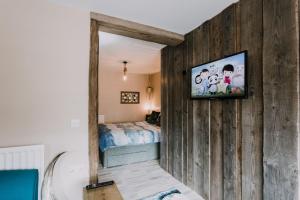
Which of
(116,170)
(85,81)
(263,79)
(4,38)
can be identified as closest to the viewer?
(263,79)

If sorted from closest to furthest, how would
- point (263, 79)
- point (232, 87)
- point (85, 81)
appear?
point (263, 79)
point (232, 87)
point (85, 81)

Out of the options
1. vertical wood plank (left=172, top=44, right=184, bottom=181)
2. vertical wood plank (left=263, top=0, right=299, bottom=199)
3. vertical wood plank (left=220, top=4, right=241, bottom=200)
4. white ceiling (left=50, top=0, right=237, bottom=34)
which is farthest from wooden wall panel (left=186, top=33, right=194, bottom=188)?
vertical wood plank (left=263, top=0, right=299, bottom=199)

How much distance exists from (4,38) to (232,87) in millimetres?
2336

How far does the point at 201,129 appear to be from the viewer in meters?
2.30

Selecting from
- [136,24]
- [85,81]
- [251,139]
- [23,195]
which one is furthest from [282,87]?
[23,195]

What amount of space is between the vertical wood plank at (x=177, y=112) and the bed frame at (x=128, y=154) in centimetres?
99

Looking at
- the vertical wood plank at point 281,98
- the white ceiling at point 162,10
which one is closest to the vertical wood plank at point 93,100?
the white ceiling at point 162,10

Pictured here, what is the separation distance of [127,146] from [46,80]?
7.46ft

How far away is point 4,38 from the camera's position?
164 centimetres

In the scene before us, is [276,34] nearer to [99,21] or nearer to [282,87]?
[282,87]

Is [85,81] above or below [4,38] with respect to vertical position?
below

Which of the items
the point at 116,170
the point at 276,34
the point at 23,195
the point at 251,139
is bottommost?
the point at 116,170

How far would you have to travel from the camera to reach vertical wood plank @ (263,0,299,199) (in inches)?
51.7

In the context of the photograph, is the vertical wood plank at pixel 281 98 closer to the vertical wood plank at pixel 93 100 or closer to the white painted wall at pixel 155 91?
the vertical wood plank at pixel 93 100
